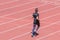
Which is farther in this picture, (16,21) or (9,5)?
(9,5)

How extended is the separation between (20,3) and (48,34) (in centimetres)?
818

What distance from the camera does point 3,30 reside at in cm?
1554

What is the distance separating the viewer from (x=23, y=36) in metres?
14.5

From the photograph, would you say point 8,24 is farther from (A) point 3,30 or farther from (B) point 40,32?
(B) point 40,32

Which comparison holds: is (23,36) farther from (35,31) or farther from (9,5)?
(9,5)

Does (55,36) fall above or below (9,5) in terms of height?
below

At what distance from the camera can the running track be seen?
14.8 m

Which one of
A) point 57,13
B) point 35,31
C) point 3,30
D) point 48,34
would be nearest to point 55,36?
point 48,34

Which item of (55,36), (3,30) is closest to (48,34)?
(55,36)

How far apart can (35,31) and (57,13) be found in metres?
6.50

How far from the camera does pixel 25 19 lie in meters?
18.0

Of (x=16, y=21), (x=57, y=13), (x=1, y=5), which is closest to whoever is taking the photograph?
(x=16, y=21)

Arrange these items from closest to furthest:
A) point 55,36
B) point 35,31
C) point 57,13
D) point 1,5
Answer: point 35,31, point 55,36, point 57,13, point 1,5

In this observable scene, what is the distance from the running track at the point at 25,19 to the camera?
14781 mm
